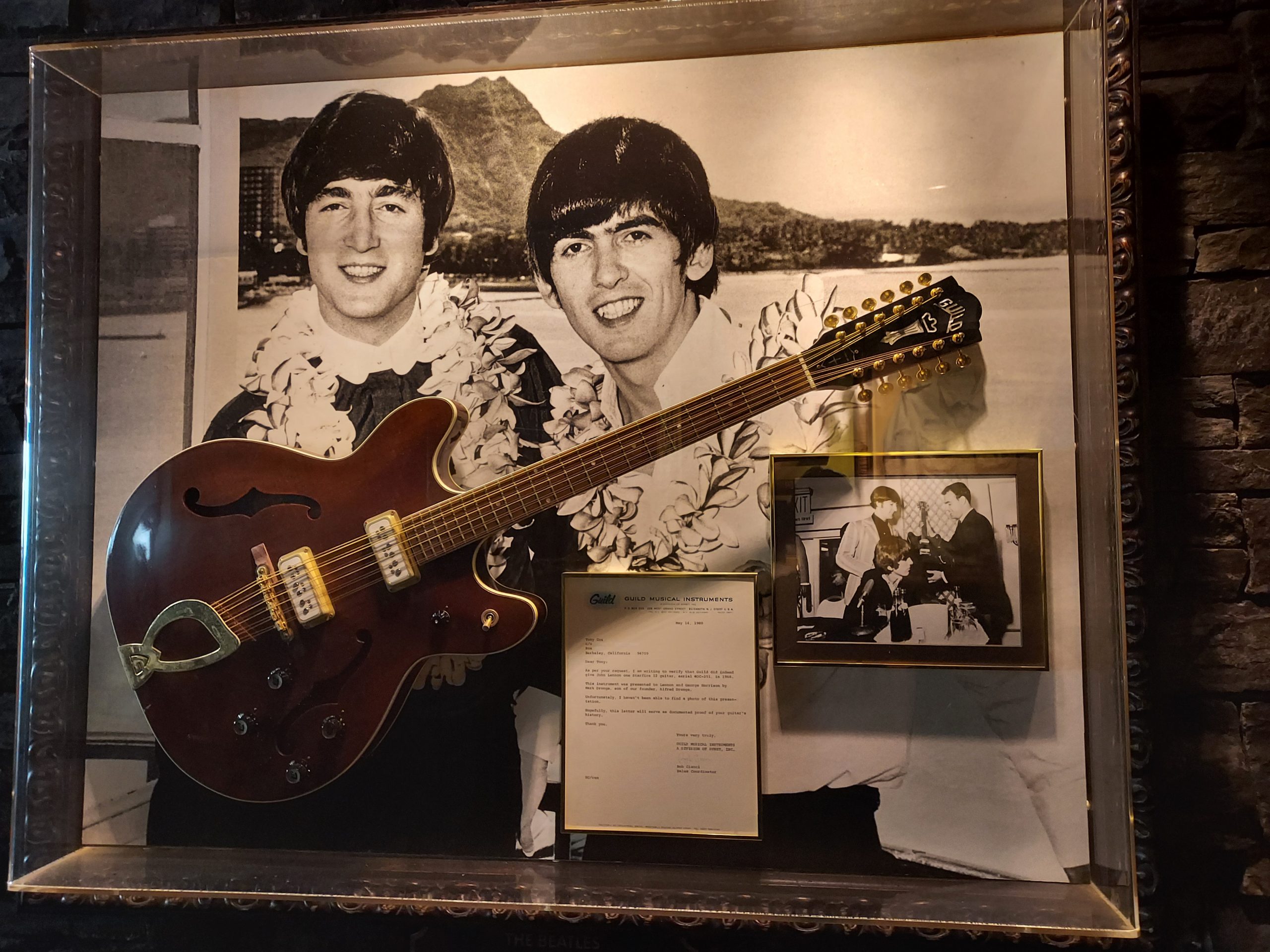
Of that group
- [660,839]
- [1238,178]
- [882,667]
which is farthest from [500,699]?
[1238,178]

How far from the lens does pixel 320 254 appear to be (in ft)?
3.46

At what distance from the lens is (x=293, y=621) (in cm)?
95

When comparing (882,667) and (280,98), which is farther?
(280,98)

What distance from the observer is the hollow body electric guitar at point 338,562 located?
0.92 meters

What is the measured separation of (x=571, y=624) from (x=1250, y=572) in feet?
2.92

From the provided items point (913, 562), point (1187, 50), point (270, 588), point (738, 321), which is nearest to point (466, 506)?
point (270, 588)

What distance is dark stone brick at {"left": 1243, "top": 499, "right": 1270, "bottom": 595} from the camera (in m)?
0.91

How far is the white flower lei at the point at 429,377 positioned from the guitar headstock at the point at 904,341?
0.42 meters

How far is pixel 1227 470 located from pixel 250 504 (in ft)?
4.26

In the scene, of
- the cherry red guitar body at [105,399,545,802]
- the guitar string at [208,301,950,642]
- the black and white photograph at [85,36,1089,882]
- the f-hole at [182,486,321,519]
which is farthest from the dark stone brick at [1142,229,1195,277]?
the f-hole at [182,486,321,519]

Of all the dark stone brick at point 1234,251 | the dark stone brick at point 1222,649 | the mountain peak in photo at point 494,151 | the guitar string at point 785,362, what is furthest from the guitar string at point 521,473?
Result: the dark stone brick at point 1222,649

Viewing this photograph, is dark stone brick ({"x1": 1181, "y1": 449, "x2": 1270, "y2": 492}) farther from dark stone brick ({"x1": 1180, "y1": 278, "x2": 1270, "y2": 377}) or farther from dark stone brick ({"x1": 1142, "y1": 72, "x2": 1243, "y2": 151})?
dark stone brick ({"x1": 1142, "y1": 72, "x2": 1243, "y2": 151})

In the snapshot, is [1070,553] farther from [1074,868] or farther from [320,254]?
[320,254]

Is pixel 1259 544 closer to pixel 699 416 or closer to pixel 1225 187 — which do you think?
pixel 1225 187
